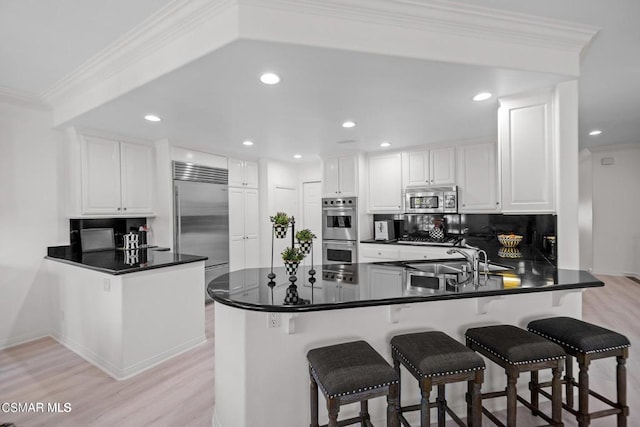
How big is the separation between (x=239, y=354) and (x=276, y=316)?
0.99ft

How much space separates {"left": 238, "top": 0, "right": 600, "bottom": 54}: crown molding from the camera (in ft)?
5.70

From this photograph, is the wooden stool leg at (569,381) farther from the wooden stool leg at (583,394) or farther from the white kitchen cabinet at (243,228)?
the white kitchen cabinet at (243,228)

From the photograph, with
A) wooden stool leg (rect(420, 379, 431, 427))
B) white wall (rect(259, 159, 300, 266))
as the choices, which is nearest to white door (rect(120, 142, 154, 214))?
white wall (rect(259, 159, 300, 266))

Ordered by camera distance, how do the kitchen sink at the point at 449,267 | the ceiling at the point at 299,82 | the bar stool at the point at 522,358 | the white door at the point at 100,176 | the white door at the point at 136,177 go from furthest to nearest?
the white door at the point at 136,177
the white door at the point at 100,176
the kitchen sink at the point at 449,267
the ceiling at the point at 299,82
the bar stool at the point at 522,358

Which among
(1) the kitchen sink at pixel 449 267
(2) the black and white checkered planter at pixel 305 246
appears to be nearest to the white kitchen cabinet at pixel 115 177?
(2) the black and white checkered planter at pixel 305 246

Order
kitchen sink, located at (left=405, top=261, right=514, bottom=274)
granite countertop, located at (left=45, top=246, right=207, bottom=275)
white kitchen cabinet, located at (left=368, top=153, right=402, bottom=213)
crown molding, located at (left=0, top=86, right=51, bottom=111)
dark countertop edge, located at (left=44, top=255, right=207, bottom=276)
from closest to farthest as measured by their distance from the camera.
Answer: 1. kitchen sink, located at (left=405, top=261, right=514, bottom=274)
2. dark countertop edge, located at (left=44, top=255, right=207, bottom=276)
3. granite countertop, located at (left=45, top=246, right=207, bottom=275)
4. crown molding, located at (left=0, top=86, right=51, bottom=111)
5. white kitchen cabinet, located at (left=368, top=153, right=402, bottom=213)

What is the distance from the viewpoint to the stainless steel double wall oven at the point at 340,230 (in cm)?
498

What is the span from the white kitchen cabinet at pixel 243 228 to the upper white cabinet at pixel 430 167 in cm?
256

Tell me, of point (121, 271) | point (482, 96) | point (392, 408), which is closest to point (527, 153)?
point (482, 96)

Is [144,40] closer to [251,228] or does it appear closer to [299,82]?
[299,82]

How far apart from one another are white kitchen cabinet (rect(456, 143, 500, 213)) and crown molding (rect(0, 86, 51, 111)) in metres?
5.01

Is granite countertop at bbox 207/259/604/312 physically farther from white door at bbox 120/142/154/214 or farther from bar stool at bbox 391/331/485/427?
white door at bbox 120/142/154/214

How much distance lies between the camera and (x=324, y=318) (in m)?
1.80

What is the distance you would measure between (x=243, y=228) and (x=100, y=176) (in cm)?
209
